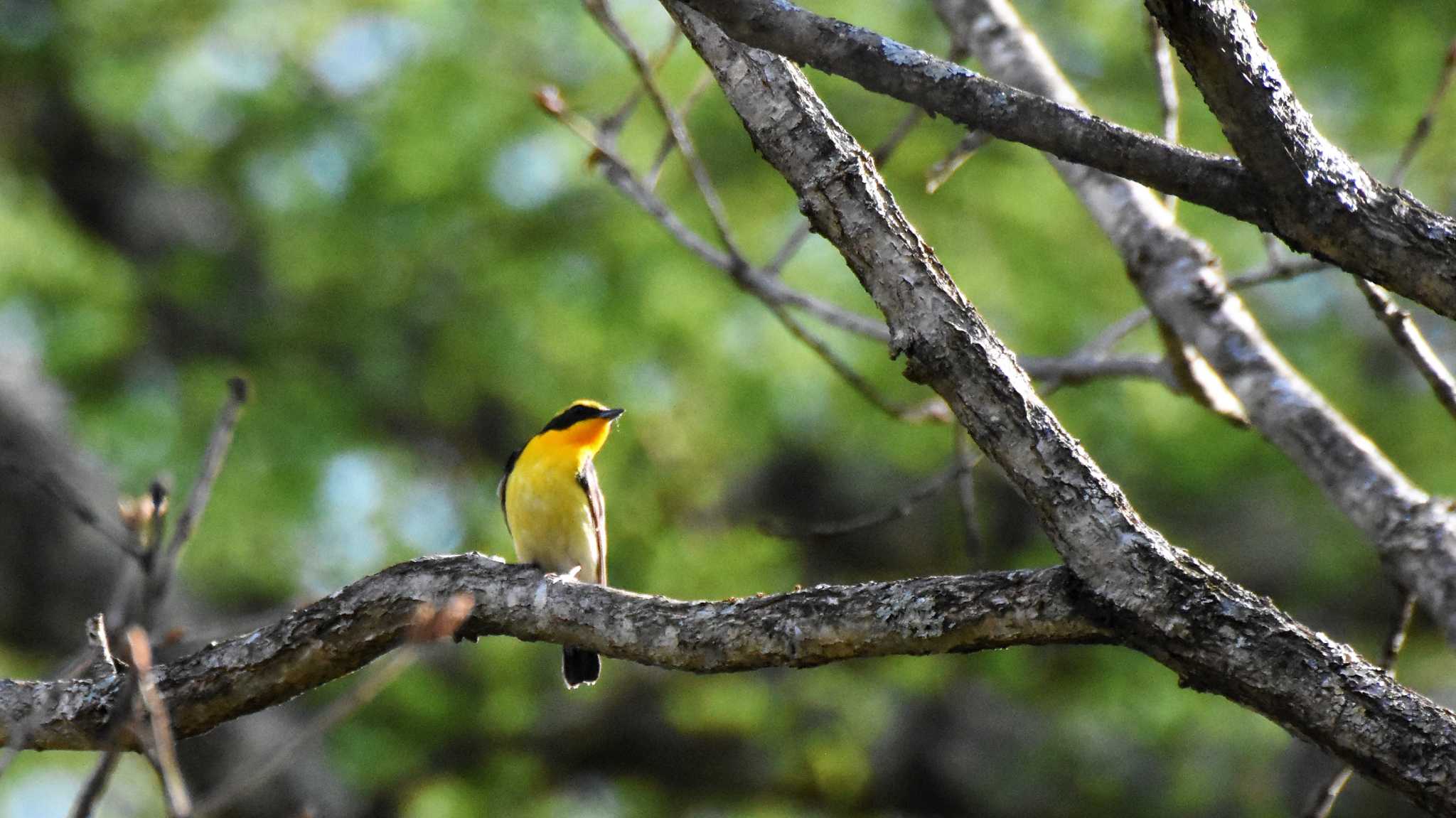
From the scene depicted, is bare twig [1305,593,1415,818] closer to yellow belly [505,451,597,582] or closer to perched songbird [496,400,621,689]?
perched songbird [496,400,621,689]

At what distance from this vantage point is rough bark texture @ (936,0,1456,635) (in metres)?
4.01

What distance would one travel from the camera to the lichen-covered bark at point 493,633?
2.66 m

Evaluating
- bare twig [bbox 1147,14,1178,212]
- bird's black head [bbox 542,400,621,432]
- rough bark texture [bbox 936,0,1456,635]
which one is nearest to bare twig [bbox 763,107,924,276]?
rough bark texture [bbox 936,0,1456,635]

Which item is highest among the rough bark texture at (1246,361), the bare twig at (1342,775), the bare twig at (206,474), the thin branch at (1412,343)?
the rough bark texture at (1246,361)

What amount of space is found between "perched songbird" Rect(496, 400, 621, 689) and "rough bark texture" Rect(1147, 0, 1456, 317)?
4302 mm

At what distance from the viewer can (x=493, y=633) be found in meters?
3.14

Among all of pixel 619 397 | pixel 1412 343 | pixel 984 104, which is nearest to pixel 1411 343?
pixel 1412 343

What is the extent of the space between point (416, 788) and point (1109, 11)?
6.11m

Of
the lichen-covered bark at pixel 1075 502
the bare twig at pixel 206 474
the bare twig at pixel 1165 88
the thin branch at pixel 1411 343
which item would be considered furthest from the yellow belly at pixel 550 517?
the thin branch at pixel 1411 343

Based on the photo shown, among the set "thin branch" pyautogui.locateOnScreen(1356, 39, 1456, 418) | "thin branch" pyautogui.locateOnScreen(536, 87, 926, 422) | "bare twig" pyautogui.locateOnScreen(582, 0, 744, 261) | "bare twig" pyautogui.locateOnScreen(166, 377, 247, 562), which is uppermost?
"bare twig" pyautogui.locateOnScreen(582, 0, 744, 261)

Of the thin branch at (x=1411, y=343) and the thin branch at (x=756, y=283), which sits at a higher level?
the thin branch at (x=756, y=283)

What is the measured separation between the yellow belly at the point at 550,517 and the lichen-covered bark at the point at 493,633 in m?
3.01

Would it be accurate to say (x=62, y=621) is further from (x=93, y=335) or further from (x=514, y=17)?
(x=514, y=17)

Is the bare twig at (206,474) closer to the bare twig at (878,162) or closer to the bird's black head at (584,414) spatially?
the bare twig at (878,162)
